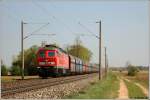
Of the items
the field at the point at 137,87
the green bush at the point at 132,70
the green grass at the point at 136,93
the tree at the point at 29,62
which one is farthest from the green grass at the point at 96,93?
the green bush at the point at 132,70

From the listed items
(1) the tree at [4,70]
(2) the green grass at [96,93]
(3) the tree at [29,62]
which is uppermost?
(3) the tree at [29,62]

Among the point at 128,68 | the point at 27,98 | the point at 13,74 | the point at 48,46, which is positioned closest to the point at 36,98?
the point at 27,98

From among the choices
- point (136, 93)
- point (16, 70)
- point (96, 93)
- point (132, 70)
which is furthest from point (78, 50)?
point (96, 93)

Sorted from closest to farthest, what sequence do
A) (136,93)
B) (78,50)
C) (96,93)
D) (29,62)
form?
(96,93) → (136,93) → (29,62) → (78,50)

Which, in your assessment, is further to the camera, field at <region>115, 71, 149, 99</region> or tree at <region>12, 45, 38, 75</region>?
tree at <region>12, 45, 38, 75</region>

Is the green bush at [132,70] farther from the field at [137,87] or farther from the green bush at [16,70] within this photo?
the green bush at [16,70]

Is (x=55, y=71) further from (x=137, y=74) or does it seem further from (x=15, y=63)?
(x=137, y=74)

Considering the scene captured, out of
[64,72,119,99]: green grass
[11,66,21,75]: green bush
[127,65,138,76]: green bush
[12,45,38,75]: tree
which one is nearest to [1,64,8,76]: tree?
[11,66,21,75]: green bush

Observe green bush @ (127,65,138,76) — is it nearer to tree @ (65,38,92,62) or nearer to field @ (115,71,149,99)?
field @ (115,71,149,99)

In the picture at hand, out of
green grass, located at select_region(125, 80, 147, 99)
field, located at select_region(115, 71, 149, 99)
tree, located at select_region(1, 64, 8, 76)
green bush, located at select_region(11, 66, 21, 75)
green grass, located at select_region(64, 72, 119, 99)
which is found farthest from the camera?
green bush, located at select_region(11, 66, 21, 75)

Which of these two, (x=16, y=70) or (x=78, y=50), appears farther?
(x=78, y=50)

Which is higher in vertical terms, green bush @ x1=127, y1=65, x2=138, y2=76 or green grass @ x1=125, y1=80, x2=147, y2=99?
green bush @ x1=127, y1=65, x2=138, y2=76

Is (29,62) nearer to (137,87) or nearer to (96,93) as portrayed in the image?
(137,87)

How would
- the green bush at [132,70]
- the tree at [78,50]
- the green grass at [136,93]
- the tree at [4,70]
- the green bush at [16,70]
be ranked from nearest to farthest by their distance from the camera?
the green grass at [136,93], the tree at [4,70], the green bush at [16,70], the tree at [78,50], the green bush at [132,70]
